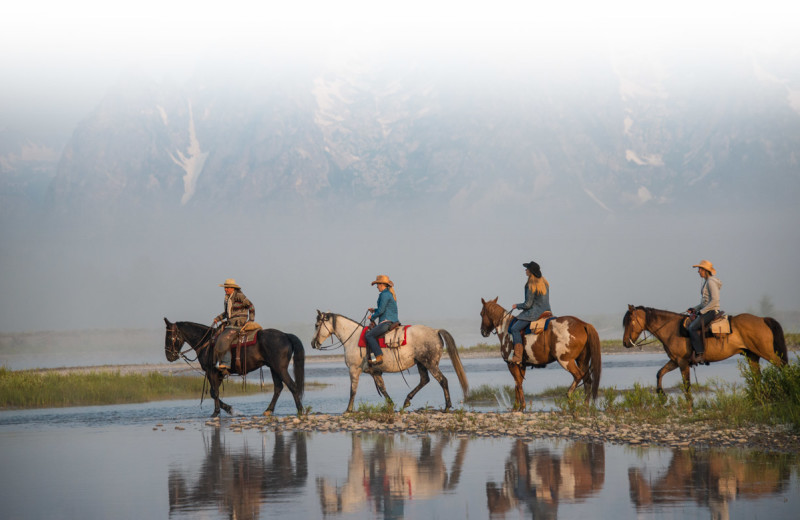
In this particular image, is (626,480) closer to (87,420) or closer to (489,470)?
(489,470)

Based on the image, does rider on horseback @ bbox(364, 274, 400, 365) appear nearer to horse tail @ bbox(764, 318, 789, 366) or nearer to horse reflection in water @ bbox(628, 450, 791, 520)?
horse tail @ bbox(764, 318, 789, 366)

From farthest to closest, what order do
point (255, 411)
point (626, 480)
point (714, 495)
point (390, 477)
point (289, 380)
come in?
point (255, 411), point (289, 380), point (390, 477), point (626, 480), point (714, 495)

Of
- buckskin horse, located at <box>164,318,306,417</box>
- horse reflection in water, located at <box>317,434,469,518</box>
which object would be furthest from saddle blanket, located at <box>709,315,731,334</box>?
buckskin horse, located at <box>164,318,306,417</box>

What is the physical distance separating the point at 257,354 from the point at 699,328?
9043 millimetres

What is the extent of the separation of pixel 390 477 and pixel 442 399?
12.6 meters

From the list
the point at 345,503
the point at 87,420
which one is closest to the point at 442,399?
the point at 87,420

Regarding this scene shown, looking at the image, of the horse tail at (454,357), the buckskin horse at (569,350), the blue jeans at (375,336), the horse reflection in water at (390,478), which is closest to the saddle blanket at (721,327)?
the buckskin horse at (569,350)

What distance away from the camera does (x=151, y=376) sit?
2981cm

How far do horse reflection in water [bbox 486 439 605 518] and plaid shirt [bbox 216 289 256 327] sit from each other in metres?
8.62

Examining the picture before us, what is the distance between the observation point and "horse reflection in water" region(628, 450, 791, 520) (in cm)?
890

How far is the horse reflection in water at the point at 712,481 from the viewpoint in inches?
350

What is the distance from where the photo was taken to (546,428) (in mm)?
15055

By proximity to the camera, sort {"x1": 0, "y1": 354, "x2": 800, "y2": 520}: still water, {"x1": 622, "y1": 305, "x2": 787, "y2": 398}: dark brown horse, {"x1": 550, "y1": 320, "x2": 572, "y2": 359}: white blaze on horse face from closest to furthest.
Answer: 1. {"x1": 0, "y1": 354, "x2": 800, "y2": 520}: still water
2. {"x1": 622, "y1": 305, "x2": 787, "y2": 398}: dark brown horse
3. {"x1": 550, "y1": 320, "x2": 572, "y2": 359}: white blaze on horse face

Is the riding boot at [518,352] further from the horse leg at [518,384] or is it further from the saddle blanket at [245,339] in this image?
the saddle blanket at [245,339]
